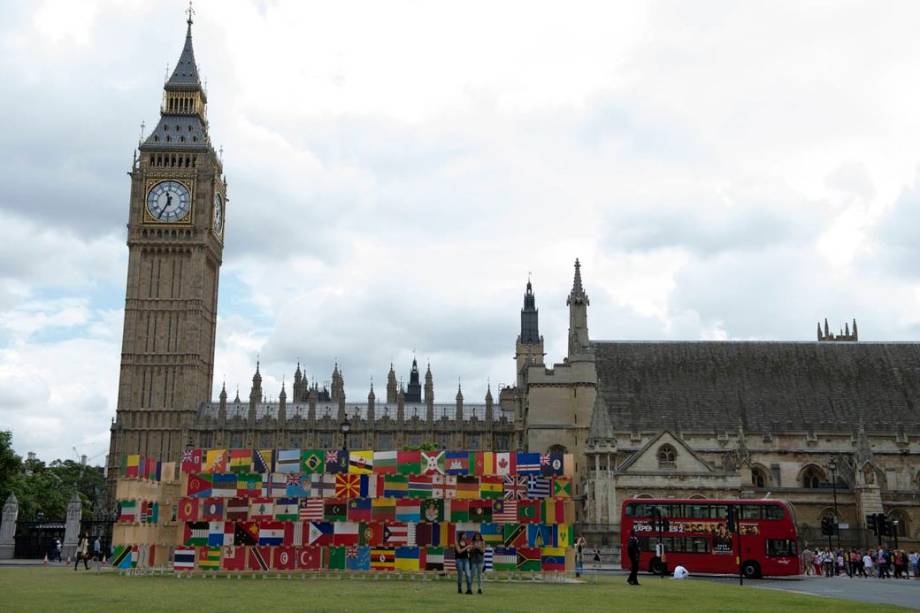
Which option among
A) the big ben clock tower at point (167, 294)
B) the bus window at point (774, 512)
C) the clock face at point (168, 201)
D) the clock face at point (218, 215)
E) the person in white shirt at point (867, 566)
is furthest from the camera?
the clock face at point (218, 215)

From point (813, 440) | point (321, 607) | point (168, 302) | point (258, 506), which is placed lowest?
point (321, 607)

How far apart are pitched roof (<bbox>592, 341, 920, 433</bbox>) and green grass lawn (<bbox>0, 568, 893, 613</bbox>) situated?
3427 centimetres

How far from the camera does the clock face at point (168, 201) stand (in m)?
102

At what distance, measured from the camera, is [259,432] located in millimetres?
98562

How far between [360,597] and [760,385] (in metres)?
48.3

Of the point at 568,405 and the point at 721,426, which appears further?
the point at 568,405

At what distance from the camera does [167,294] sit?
331 feet

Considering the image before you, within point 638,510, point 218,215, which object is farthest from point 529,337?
Answer: point 638,510

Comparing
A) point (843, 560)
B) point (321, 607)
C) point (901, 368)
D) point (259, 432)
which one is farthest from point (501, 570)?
point (259, 432)

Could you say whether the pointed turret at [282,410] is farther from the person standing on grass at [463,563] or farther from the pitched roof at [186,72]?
the person standing on grass at [463,563]

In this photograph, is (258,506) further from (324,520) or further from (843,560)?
(843,560)

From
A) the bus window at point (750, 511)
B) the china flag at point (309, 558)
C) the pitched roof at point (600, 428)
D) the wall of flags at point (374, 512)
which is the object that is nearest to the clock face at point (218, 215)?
the pitched roof at point (600, 428)

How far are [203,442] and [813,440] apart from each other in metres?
59.6

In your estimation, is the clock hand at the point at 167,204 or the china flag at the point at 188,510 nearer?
the china flag at the point at 188,510
